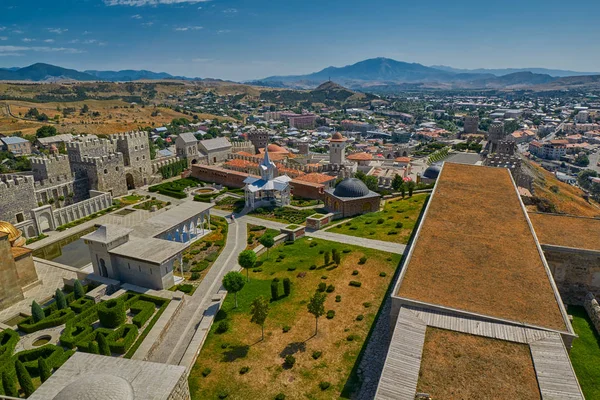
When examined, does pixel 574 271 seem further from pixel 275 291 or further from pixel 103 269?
pixel 103 269

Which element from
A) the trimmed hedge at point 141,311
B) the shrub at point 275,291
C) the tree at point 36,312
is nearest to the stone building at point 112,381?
the trimmed hedge at point 141,311

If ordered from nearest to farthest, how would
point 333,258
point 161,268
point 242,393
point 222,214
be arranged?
point 242,393 → point 161,268 → point 333,258 → point 222,214

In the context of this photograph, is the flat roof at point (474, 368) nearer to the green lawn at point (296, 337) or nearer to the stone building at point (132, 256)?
the green lawn at point (296, 337)

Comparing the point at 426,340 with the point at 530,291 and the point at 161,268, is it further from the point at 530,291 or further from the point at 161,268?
the point at 161,268

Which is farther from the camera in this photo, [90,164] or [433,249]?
[90,164]

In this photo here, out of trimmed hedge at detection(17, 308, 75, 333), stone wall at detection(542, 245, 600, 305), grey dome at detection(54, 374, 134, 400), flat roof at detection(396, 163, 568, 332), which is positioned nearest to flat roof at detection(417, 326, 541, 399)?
flat roof at detection(396, 163, 568, 332)

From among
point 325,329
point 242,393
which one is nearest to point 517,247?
point 325,329

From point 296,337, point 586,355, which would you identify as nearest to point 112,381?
point 296,337
